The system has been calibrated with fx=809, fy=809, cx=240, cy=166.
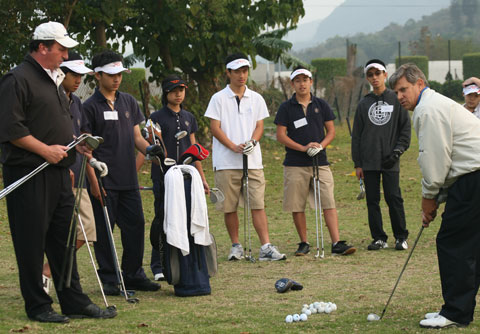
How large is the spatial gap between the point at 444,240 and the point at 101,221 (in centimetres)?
323

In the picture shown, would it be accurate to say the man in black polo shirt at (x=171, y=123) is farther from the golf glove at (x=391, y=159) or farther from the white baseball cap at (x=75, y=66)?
the golf glove at (x=391, y=159)

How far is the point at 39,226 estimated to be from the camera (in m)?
6.00

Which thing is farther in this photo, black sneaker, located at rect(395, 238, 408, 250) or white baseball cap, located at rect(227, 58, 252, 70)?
black sneaker, located at rect(395, 238, 408, 250)

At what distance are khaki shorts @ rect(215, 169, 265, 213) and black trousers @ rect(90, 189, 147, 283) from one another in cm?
183

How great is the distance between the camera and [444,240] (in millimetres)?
Result: 5785

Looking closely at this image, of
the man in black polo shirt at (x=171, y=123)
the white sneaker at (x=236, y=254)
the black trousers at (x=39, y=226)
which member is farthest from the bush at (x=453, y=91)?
the black trousers at (x=39, y=226)

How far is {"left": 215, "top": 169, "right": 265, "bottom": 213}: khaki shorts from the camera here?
365 inches

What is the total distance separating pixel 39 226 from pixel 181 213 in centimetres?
163

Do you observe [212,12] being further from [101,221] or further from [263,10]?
[101,221]

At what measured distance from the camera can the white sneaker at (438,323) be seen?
5676mm

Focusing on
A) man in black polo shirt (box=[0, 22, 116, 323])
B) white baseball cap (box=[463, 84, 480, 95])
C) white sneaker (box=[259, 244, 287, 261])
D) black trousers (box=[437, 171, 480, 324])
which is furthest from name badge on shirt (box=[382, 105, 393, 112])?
man in black polo shirt (box=[0, 22, 116, 323])

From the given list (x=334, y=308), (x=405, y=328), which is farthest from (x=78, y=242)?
(x=405, y=328)

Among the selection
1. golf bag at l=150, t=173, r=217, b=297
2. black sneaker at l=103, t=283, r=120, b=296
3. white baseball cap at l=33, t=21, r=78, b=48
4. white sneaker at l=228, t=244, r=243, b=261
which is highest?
white baseball cap at l=33, t=21, r=78, b=48

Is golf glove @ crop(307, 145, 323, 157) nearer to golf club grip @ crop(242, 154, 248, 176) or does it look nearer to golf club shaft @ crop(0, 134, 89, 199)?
golf club grip @ crop(242, 154, 248, 176)
